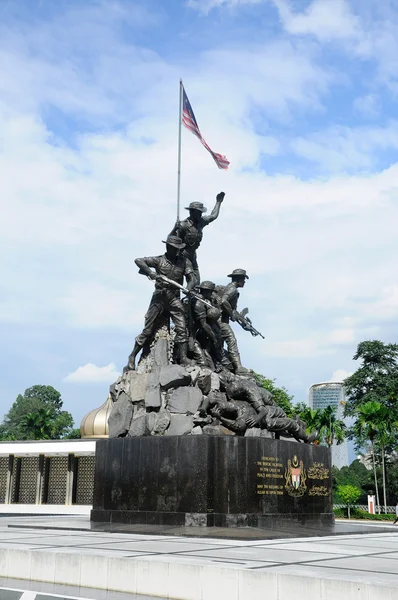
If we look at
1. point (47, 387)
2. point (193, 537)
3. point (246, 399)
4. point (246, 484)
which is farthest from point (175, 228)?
point (47, 387)

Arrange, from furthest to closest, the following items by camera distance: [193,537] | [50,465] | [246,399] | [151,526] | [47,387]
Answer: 1. [47,387]
2. [50,465]
3. [246,399]
4. [151,526]
5. [193,537]

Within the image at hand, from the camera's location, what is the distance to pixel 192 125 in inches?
663

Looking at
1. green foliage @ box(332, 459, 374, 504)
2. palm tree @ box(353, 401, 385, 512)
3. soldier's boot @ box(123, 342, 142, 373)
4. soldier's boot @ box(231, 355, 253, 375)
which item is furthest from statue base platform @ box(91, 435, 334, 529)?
palm tree @ box(353, 401, 385, 512)

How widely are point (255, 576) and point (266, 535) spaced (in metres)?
4.79

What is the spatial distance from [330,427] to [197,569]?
40329 millimetres

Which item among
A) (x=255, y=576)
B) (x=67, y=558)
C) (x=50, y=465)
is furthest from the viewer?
(x=50, y=465)

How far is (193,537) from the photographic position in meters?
11.1

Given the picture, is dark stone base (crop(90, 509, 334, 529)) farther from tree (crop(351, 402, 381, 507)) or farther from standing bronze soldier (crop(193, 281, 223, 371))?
tree (crop(351, 402, 381, 507))

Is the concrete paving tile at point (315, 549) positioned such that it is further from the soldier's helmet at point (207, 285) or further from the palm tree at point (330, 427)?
the palm tree at point (330, 427)

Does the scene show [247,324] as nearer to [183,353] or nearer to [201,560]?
[183,353]

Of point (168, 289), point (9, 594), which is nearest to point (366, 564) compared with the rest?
point (9, 594)

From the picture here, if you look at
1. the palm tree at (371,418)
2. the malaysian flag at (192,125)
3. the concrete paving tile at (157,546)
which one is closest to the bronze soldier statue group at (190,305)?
the malaysian flag at (192,125)

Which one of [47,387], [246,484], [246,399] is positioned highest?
[47,387]

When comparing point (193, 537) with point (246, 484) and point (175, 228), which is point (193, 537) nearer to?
Result: point (246, 484)
